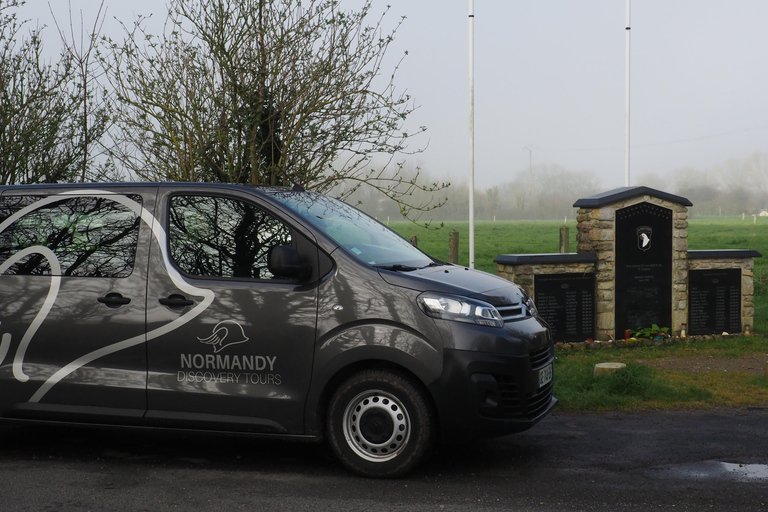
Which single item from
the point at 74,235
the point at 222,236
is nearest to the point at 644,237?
the point at 222,236

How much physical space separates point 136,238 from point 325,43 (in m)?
5.99

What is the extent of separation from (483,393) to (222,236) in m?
1.98

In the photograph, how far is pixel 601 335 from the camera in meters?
12.7

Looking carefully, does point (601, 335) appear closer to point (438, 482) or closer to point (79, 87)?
point (438, 482)

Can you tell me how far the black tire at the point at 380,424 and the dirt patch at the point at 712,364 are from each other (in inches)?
237

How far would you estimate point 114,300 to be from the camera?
591cm

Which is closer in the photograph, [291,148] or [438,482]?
[438,482]

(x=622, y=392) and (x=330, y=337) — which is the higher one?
(x=330, y=337)

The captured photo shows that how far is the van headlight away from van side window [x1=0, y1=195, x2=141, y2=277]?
1995 millimetres

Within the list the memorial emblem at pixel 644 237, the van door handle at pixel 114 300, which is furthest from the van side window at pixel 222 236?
the memorial emblem at pixel 644 237

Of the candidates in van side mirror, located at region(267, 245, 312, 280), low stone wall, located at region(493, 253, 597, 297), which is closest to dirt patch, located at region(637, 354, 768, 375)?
low stone wall, located at region(493, 253, 597, 297)

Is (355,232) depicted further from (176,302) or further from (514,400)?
(514,400)

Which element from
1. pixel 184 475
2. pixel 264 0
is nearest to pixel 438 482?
pixel 184 475

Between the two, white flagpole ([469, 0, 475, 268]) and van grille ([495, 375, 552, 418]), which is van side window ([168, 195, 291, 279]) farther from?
white flagpole ([469, 0, 475, 268])
